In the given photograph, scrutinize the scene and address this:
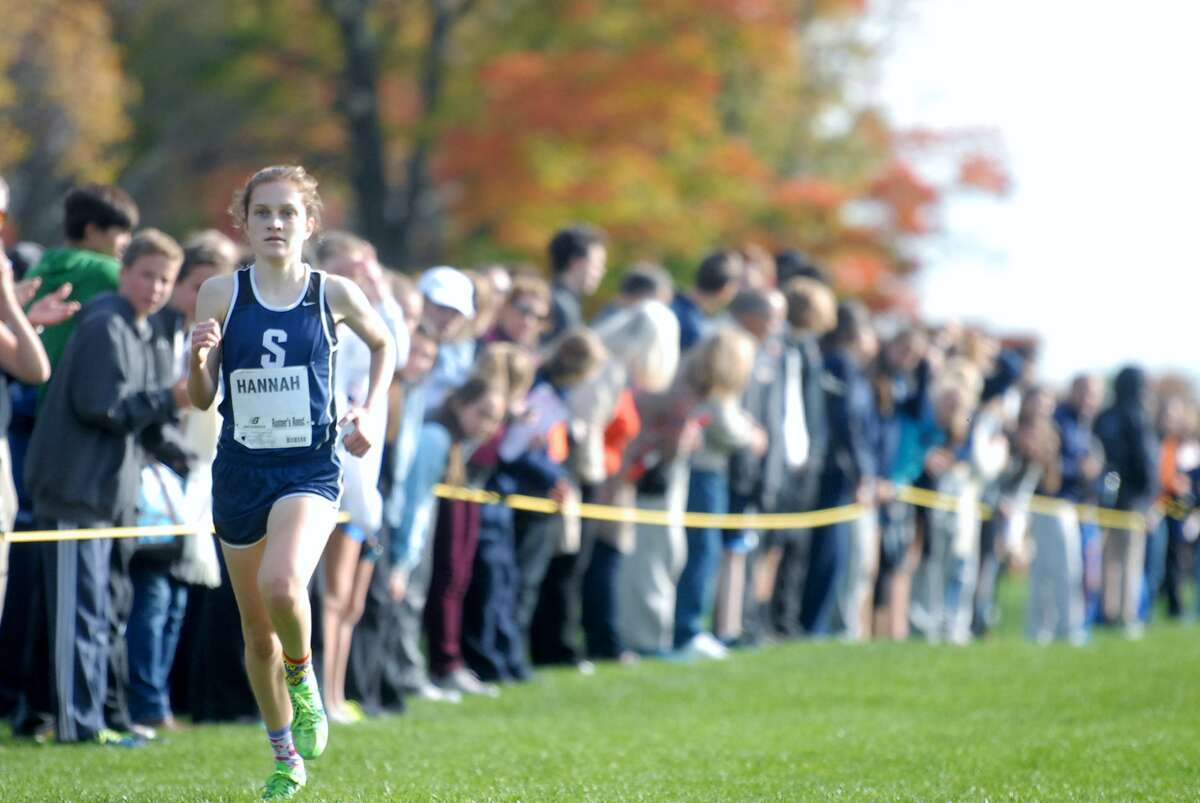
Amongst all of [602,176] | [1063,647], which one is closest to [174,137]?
[602,176]

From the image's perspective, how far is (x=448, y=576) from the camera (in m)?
11.3

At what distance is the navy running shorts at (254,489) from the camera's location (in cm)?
727

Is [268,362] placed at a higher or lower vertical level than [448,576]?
higher

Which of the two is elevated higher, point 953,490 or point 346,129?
point 346,129

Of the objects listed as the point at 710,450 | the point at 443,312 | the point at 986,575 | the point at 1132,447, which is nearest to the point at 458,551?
the point at 443,312

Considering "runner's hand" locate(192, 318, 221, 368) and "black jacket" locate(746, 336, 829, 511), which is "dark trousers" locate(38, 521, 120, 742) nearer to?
"runner's hand" locate(192, 318, 221, 368)

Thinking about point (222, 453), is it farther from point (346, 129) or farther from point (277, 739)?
point (346, 129)

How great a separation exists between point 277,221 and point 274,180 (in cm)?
17

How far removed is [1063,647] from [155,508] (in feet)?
27.2

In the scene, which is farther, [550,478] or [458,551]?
[550,478]

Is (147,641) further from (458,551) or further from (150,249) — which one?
(458,551)

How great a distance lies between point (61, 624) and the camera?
8.82m

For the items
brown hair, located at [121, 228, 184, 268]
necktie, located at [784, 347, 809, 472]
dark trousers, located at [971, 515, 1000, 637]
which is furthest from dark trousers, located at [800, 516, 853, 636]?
brown hair, located at [121, 228, 184, 268]

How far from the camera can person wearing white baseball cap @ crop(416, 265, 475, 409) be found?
1065 centimetres
